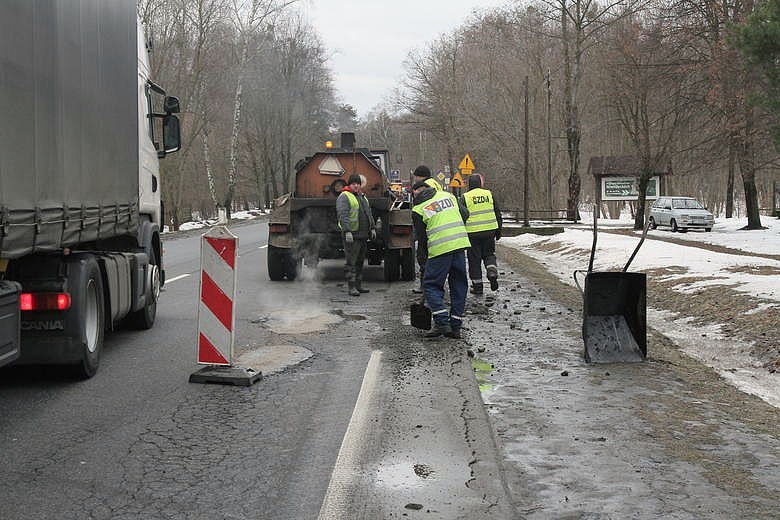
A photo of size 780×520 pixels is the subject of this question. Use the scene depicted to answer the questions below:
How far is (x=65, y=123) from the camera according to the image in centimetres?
640

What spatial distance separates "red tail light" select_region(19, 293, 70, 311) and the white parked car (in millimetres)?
33344

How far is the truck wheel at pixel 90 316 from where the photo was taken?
6.68 metres

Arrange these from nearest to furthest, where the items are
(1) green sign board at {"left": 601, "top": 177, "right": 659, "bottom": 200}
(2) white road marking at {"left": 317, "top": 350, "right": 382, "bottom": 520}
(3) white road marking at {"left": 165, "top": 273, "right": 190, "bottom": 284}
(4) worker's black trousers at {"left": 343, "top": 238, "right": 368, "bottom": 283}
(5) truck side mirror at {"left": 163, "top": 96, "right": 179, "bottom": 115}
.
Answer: (2) white road marking at {"left": 317, "top": 350, "right": 382, "bottom": 520} → (5) truck side mirror at {"left": 163, "top": 96, "right": 179, "bottom": 115} → (4) worker's black trousers at {"left": 343, "top": 238, "right": 368, "bottom": 283} → (3) white road marking at {"left": 165, "top": 273, "right": 190, "bottom": 284} → (1) green sign board at {"left": 601, "top": 177, "right": 659, "bottom": 200}

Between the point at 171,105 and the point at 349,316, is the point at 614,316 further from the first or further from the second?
the point at 171,105

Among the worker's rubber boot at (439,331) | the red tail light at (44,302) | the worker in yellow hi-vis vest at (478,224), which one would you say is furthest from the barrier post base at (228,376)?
the worker in yellow hi-vis vest at (478,224)

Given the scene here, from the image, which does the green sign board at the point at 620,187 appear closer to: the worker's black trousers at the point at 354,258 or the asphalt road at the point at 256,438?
the worker's black trousers at the point at 354,258

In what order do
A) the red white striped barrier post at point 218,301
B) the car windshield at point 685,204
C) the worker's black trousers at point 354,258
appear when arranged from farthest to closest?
the car windshield at point 685,204 < the worker's black trousers at point 354,258 < the red white striped barrier post at point 218,301

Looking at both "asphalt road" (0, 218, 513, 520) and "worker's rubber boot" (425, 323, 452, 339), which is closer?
"asphalt road" (0, 218, 513, 520)

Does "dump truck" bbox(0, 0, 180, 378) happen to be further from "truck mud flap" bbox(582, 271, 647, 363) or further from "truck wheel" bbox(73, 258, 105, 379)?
"truck mud flap" bbox(582, 271, 647, 363)

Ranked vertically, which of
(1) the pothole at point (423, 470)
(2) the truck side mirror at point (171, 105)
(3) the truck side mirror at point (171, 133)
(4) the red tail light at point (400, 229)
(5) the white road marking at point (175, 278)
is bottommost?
(1) the pothole at point (423, 470)

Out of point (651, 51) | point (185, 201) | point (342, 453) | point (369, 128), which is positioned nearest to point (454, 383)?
point (342, 453)

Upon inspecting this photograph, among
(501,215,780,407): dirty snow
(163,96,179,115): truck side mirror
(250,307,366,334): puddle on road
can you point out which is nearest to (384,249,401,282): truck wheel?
(501,215,780,407): dirty snow

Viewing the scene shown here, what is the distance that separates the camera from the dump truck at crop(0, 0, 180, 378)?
5.36 metres

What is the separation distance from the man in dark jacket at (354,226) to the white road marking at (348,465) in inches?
259
